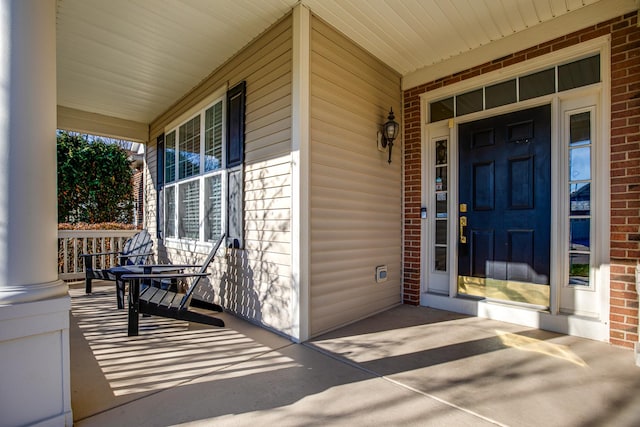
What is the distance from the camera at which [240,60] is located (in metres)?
3.56

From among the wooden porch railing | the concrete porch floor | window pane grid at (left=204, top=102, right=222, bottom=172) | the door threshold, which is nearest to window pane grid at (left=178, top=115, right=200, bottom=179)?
window pane grid at (left=204, top=102, right=222, bottom=172)

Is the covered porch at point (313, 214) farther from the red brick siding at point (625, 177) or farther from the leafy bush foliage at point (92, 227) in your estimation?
the leafy bush foliage at point (92, 227)

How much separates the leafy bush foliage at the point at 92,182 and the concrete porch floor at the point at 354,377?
5.86 metres

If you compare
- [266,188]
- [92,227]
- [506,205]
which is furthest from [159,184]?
[506,205]

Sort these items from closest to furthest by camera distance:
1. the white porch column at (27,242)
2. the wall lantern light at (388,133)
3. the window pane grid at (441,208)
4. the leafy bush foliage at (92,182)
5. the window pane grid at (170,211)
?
the white porch column at (27,242) → the wall lantern light at (388,133) → the window pane grid at (441,208) → the window pane grid at (170,211) → the leafy bush foliage at (92,182)

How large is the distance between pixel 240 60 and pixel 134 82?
1.83m

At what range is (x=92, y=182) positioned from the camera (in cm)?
787

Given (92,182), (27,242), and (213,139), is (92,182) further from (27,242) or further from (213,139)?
(27,242)

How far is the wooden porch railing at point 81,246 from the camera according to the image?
5422mm

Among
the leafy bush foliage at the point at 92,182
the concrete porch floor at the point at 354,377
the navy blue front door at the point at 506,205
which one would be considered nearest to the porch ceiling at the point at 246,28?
the navy blue front door at the point at 506,205

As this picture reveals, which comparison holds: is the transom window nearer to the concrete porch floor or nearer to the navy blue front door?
the navy blue front door

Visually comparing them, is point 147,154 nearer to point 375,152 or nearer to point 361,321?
point 375,152

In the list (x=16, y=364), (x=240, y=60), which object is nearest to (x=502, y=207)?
(x=240, y=60)

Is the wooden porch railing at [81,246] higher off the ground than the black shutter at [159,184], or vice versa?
the black shutter at [159,184]
